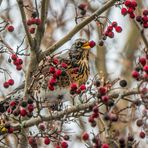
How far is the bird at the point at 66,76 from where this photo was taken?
4.11 meters

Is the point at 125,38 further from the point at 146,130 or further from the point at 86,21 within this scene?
the point at 146,130

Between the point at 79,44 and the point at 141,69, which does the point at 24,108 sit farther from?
the point at 79,44

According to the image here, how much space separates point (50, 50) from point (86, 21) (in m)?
0.40

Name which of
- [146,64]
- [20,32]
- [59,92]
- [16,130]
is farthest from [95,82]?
[20,32]

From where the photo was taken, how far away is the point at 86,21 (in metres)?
4.16

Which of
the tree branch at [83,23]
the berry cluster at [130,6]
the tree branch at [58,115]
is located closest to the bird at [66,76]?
the tree branch at [83,23]

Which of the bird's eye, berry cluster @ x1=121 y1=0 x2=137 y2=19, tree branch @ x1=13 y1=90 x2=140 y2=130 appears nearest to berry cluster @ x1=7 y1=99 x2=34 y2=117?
tree branch @ x1=13 y1=90 x2=140 y2=130

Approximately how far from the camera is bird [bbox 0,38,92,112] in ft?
13.5

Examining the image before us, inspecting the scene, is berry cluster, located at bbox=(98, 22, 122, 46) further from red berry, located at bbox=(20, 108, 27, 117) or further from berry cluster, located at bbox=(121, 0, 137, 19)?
red berry, located at bbox=(20, 108, 27, 117)

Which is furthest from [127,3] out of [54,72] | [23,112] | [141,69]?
[23,112]

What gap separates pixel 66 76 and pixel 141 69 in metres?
1.83

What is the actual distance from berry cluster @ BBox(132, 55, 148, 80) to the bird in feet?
2.52

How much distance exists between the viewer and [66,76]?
15.8ft

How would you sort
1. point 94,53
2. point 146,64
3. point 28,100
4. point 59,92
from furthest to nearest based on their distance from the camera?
point 94,53 → point 59,92 → point 28,100 → point 146,64
